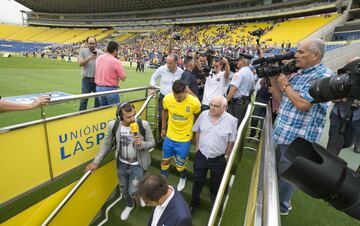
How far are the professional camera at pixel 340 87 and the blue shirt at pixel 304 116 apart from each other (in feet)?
2.27

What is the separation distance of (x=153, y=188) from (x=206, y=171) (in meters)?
1.49

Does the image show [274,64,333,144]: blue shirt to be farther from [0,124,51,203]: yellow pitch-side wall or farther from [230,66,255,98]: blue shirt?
[0,124,51,203]: yellow pitch-side wall

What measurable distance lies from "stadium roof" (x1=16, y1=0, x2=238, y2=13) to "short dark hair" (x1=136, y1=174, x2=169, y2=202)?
4799 cm

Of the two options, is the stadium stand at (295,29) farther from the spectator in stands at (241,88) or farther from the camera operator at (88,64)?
the camera operator at (88,64)

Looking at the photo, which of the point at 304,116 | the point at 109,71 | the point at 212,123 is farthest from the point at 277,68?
the point at 109,71

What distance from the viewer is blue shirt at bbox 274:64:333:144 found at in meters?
2.18

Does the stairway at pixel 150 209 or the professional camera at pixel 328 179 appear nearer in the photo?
the professional camera at pixel 328 179

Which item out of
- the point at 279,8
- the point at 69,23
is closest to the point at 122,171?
the point at 279,8

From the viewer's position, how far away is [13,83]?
10.2 meters

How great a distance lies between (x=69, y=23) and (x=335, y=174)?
7654 cm

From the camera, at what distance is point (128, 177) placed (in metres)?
3.50

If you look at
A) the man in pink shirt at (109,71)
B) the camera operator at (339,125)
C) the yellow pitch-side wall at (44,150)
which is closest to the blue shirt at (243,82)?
the camera operator at (339,125)

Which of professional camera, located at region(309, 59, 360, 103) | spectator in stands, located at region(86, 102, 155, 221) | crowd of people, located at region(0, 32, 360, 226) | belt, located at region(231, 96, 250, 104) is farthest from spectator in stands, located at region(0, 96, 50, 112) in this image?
belt, located at region(231, 96, 250, 104)

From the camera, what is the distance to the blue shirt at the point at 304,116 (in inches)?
86.0
